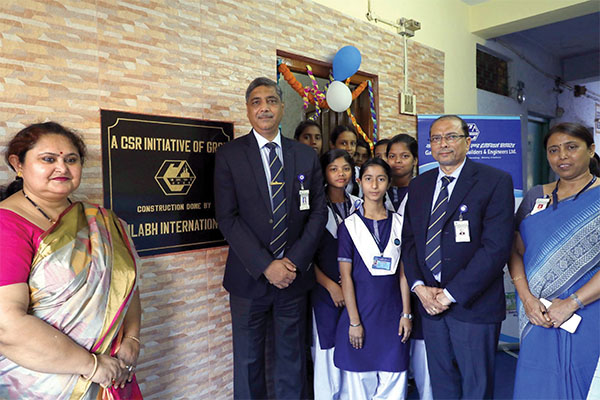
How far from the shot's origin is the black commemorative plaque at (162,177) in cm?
209

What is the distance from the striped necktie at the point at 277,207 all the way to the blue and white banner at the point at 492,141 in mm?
2019

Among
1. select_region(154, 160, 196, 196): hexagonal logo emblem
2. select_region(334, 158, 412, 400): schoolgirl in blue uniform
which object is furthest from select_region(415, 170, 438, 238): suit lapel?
select_region(154, 160, 196, 196): hexagonal logo emblem

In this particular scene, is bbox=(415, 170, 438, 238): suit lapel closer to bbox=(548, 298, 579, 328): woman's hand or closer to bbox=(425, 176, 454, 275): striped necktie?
bbox=(425, 176, 454, 275): striped necktie

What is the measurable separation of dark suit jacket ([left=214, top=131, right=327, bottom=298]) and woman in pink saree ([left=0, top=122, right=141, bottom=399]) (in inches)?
25.4

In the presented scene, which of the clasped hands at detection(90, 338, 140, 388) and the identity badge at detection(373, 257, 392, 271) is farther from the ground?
the identity badge at detection(373, 257, 392, 271)

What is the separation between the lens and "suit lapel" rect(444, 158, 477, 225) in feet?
6.46

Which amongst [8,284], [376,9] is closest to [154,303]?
[8,284]

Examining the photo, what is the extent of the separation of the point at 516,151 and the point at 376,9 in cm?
188

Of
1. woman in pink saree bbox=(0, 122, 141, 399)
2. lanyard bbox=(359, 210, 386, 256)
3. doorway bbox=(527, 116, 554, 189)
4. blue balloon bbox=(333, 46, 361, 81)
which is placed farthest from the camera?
doorway bbox=(527, 116, 554, 189)

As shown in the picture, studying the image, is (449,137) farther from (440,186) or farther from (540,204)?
(540,204)

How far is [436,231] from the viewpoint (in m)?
2.00

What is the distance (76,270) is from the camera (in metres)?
1.39

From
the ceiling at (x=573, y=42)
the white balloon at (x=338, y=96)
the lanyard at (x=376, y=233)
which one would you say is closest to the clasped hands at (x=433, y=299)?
the lanyard at (x=376, y=233)

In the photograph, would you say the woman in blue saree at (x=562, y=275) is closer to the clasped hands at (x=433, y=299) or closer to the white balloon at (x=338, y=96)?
the clasped hands at (x=433, y=299)
